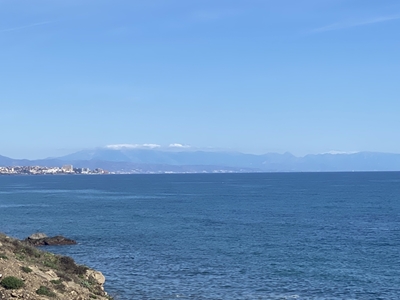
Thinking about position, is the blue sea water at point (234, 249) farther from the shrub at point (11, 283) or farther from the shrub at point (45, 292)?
the shrub at point (11, 283)

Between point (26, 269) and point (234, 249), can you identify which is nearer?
point (26, 269)

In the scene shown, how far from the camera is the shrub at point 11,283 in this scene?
32969 millimetres

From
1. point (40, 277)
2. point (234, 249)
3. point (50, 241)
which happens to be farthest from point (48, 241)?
point (40, 277)

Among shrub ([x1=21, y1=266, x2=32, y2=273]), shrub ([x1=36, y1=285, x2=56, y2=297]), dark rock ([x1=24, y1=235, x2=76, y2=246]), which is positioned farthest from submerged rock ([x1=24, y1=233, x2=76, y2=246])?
shrub ([x1=36, y1=285, x2=56, y2=297])

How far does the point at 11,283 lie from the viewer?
33250mm

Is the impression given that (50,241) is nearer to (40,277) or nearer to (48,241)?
(48,241)

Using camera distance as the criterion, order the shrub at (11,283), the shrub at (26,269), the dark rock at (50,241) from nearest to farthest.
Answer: the shrub at (11,283) → the shrub at (26,269) → the dark rock at (50,241)

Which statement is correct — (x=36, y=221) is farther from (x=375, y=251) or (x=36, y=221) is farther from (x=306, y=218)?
(x=375, y=251)

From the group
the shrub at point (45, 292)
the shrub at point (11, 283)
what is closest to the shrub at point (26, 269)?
the shrub at point (11, 283)

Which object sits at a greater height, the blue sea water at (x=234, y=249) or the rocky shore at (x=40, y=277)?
the rocky shore at (x=40, y=277)

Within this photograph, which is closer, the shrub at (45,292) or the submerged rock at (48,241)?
the shrub at (45,292)

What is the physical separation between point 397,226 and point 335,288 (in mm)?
45530

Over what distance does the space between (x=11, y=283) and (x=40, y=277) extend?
13.0 feet

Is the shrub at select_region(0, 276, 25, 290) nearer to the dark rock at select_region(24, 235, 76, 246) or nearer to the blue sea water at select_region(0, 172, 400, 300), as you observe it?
the blue sea water at select_region(0, 172, 400, 300)
